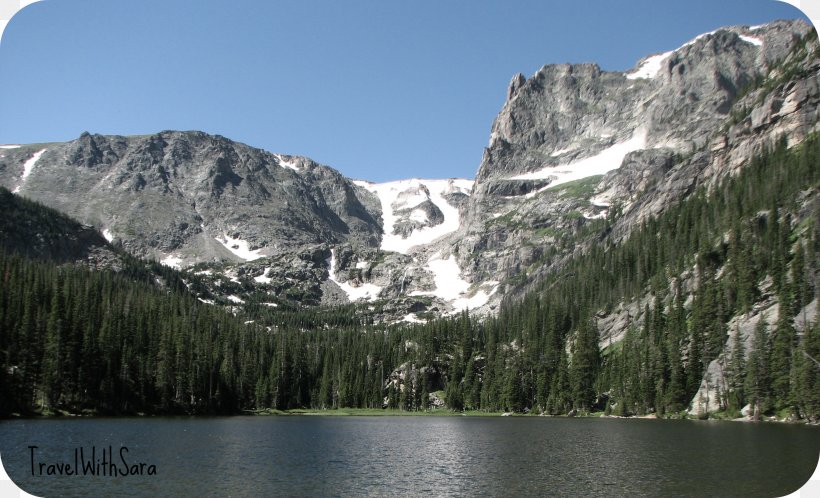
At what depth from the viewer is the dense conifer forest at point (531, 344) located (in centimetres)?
9550

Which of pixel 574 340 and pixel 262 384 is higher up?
pixel 574 340

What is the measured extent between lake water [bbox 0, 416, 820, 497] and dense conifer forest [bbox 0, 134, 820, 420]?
20622 millimetres

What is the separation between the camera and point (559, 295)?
180125 mm

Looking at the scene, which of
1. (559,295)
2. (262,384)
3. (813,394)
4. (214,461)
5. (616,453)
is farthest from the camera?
(559,295)

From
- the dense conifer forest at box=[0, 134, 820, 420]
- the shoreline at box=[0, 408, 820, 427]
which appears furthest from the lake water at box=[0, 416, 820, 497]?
the dense conifer forest at box=[0, 134, 820, 420]

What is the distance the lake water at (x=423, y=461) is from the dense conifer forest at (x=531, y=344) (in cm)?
2062

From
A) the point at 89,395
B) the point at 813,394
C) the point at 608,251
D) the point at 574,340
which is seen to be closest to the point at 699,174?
the point at 608,251

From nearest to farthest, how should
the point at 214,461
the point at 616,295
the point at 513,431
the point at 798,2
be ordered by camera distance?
the point at 798,2 → the point at 214,461 → the point at 513,431 → the point at 616,295

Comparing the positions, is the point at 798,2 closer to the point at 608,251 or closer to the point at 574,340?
the point at 574,340

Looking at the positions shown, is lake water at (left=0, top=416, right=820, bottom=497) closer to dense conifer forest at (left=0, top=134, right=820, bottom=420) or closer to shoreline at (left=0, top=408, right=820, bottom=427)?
shoreline at (left=0, top=408, right=820, bottom=427)

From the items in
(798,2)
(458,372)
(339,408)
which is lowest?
(339,408)

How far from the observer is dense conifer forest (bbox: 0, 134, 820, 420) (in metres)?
95.5

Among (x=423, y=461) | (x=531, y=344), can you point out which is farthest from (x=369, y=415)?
(x=423, y=461)

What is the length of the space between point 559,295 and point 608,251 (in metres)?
24.8
